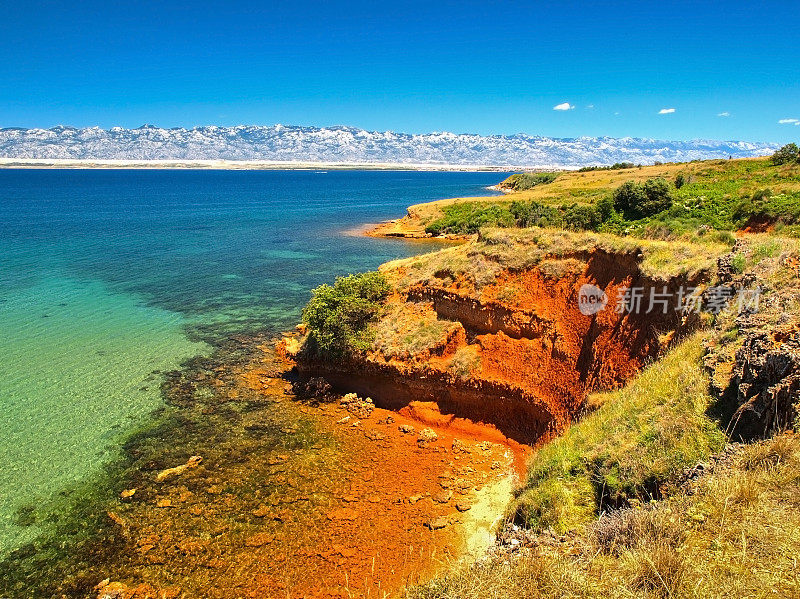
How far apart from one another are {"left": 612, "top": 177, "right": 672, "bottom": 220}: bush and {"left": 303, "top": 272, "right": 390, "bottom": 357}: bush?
3255 centimetres

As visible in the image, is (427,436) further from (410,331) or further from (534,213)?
(534,213)

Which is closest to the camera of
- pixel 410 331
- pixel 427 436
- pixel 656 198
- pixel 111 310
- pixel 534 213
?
pixel 427 436

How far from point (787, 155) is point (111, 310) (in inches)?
3015

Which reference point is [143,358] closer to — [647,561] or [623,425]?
[623,425]

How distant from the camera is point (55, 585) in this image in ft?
43.5

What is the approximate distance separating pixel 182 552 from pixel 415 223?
71.9 meters

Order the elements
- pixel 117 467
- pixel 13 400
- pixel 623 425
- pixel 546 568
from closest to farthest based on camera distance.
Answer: pixel 546 568, pixel 623 425, pixel 117 467, pixel 13 400

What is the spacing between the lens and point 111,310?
3553 centimetres

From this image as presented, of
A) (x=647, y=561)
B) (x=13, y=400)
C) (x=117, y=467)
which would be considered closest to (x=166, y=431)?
(x=117, y=467)

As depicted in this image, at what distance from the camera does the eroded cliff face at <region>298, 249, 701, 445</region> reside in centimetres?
1834

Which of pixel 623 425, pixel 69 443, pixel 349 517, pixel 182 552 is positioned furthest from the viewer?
pixel 69 443

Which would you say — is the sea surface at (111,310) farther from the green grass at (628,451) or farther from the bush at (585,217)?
the bush at (585,217)

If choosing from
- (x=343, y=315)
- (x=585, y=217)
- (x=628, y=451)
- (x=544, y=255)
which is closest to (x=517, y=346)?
(x=544, y=255)

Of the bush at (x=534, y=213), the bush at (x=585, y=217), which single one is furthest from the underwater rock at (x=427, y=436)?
the bush at (x=534, y=213)
